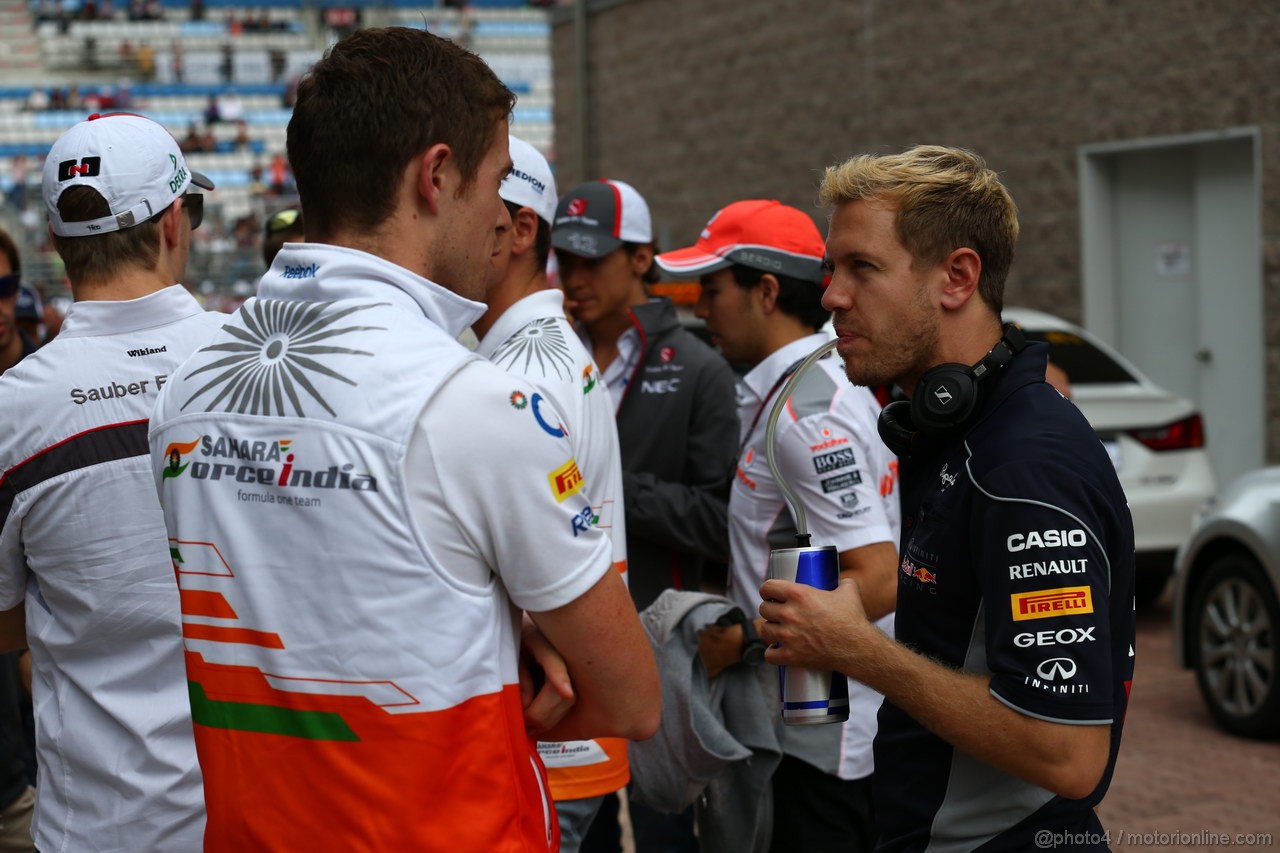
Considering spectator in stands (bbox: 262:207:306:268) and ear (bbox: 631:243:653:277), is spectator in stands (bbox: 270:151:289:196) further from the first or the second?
ear (bbox: 631:243:653:277)

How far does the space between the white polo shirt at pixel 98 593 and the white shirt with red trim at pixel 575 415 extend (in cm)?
79

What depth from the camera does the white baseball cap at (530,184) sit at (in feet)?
11.6

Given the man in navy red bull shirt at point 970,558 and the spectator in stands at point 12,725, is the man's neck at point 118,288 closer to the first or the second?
the spectator in stands at point 12,725

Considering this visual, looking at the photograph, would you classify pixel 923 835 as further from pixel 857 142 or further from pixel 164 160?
pixel 857 142

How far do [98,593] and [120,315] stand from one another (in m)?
0.56

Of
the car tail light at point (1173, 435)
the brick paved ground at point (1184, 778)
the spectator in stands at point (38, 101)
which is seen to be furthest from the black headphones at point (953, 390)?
the spectator in stands at point (38, 101)

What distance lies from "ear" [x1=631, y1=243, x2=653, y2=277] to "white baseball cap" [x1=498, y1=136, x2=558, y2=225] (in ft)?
2.92

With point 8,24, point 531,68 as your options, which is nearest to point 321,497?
point 531,68

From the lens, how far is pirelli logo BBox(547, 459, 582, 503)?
6.27ft

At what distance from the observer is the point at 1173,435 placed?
8.95 m

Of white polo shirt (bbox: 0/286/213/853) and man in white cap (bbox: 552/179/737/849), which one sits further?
man in white cap (bbox: 552/179/737/849)

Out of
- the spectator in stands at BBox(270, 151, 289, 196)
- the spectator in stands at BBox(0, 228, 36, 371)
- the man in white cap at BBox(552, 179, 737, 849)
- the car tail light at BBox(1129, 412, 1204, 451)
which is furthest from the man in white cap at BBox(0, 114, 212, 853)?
the spectator in stands at BBox(270, 151, 289, 196)

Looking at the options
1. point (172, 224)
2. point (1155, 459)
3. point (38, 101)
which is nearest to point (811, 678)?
point (172, 224)

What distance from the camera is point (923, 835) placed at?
7.79 feet
